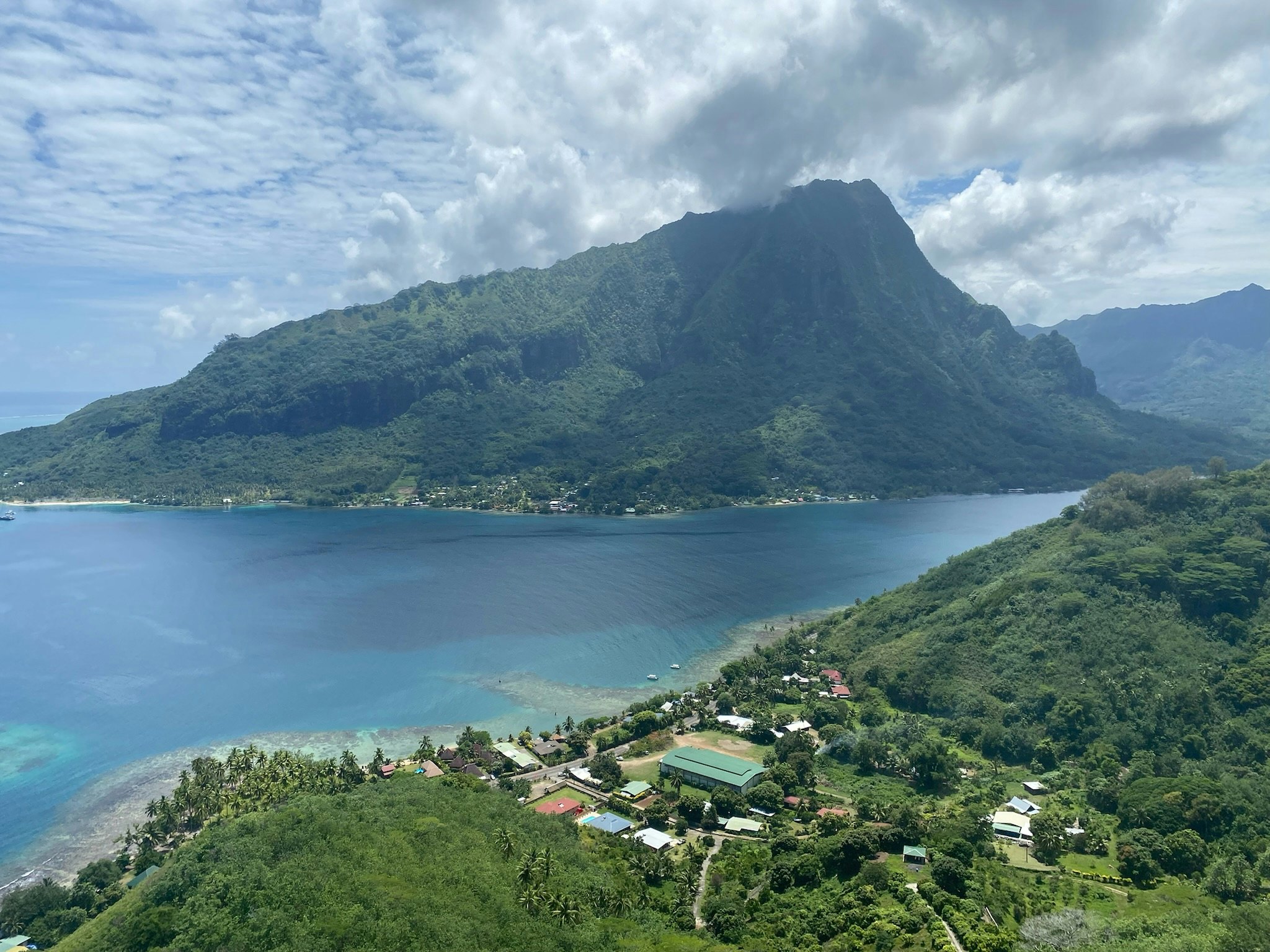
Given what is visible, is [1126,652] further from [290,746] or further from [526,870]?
[290,746]

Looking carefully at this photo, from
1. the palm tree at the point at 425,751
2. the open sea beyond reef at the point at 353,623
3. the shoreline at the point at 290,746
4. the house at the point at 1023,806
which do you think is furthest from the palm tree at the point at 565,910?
the open sea beyond reef at the point at 353,623

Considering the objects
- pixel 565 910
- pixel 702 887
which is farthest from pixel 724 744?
pixel 565 910

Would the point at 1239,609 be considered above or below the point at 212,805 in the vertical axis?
above

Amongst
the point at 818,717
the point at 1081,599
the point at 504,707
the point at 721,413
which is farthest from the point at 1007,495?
the point at 504,707

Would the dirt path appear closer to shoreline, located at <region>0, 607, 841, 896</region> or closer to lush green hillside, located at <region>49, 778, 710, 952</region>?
lush green hillside, located at <region>49, 778, 710, 952</region>

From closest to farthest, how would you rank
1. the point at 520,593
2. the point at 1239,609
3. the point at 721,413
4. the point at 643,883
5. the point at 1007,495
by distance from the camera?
1. the point at 643,883
2. the point at 1239,609
3. the point at 520,593
4. the point at 1007,495
5. the point at 721,413

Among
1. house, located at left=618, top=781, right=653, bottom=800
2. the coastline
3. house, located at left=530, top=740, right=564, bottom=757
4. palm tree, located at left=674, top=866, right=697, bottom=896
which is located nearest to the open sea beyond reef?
house, located at left=530, top=740, right=564, bottom=757

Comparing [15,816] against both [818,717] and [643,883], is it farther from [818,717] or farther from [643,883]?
[818,717]
